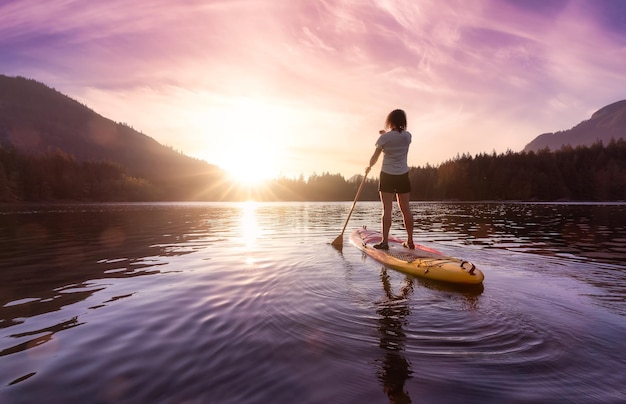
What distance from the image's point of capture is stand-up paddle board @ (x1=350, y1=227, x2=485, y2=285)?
6.24m

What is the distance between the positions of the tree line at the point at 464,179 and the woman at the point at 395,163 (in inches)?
4542

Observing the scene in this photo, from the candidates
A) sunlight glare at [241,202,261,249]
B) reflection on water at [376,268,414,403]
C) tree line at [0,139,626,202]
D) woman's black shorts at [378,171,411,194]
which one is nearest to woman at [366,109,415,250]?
woman's black shorts at [378,171,411,194]

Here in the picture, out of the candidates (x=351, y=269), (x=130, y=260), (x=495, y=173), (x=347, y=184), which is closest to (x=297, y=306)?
(x=351, y=269)

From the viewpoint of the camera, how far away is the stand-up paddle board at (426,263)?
20.5ft

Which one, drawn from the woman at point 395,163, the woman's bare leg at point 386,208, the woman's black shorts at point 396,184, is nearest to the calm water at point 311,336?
the woman's bare leg at point 386,208

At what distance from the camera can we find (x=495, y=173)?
126 metres

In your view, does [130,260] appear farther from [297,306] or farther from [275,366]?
[275,366]

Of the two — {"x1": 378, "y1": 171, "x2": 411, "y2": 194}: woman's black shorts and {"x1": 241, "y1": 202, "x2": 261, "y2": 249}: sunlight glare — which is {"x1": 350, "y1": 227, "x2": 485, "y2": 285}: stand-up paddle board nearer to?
{"x1": 378, "y1": 171, "x2": 411, "y2": 194}: woman's black shorts

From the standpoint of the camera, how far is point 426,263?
721cm

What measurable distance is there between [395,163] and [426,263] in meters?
3.10

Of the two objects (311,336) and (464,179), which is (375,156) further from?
(464,179)

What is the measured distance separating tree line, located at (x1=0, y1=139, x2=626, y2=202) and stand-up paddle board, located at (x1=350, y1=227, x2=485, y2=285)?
115554 millimetres

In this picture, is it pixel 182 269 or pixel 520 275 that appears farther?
pixel 182 269

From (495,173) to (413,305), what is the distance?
13936cm
